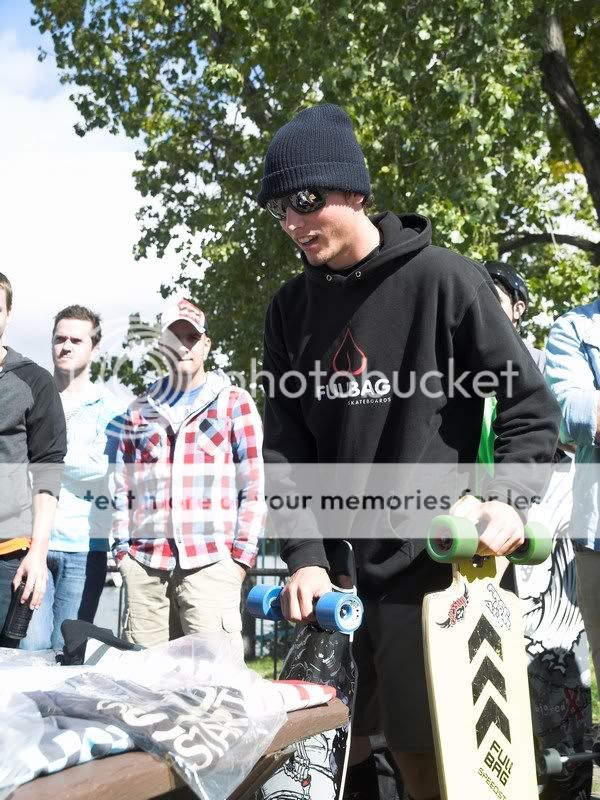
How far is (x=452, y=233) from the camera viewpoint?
1099cm

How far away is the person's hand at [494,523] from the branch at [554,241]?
47.1 feet

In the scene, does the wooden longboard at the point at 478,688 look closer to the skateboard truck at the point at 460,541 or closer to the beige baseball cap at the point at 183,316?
the skateboard truck at the point at 460,541

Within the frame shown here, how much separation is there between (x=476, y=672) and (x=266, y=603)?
0.56 m

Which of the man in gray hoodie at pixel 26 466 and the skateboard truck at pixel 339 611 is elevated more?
the man in gray hoodie at pixel 26 466

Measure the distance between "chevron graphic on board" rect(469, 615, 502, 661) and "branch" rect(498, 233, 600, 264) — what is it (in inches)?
563

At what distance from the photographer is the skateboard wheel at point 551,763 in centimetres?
391

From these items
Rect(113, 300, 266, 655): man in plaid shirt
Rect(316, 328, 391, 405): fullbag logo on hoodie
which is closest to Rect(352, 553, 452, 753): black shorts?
Rect(316, 328, 391, 405): fullbag logo on hoodie

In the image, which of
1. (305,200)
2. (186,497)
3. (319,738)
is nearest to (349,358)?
(305,200)

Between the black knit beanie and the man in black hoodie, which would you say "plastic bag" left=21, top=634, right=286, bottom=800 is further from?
the black knit beanie

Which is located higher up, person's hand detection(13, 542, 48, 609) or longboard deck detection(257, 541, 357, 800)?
person's hand detection(13, 542, 48, 609)

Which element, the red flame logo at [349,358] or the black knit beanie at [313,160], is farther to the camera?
the red flame logo at [349,358]

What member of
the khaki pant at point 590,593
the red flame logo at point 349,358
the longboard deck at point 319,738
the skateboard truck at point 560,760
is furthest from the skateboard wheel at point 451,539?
the skateboard truck at point 560,760

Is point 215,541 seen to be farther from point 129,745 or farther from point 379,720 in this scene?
point 129,745

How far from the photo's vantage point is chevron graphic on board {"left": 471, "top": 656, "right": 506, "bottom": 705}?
246 cm
